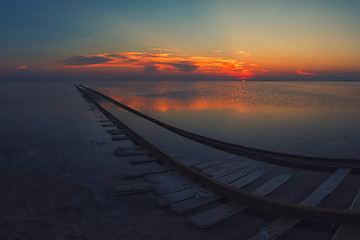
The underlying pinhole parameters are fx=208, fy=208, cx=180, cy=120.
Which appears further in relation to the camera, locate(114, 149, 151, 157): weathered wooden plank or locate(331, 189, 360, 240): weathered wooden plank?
locate(114, 149, 151, 157): weathered wooden plank

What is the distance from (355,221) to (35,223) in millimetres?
4583

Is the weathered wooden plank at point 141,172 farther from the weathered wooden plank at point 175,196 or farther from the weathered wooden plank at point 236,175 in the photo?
the weathered wooden plank at point 236,175

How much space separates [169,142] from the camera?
981cm

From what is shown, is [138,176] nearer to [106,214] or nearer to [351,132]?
[106,214]

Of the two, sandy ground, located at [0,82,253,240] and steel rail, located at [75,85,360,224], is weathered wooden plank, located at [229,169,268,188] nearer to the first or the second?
steel rail, located at [75,85,360,224]

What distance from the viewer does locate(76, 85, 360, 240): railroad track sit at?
3020 millimetres

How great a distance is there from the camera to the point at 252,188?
486 centimetres

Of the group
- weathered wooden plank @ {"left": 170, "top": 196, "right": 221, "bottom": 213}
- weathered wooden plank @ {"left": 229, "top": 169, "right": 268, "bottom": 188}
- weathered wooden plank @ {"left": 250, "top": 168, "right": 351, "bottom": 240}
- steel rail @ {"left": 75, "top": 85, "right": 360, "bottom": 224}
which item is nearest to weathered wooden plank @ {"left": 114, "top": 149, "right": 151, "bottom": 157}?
steel rail @ {"left": 75, "top": 85, "right": 360, "bottom": 224}

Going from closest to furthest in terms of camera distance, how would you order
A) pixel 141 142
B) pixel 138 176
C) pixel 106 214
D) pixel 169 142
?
pixel 106 214 → pixel 138 176 → pixel 141 142 → pixel 169 142

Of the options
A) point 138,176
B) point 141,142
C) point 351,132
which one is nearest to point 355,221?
point 138,176

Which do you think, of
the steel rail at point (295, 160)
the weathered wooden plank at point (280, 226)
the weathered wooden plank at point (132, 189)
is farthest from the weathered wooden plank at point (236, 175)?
the weathered wooden plank at point (132, 189)

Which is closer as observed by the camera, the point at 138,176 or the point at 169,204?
the point at 169,204

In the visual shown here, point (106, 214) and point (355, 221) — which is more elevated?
point (355, 221)

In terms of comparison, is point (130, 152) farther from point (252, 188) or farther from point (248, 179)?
point (252, 188)
